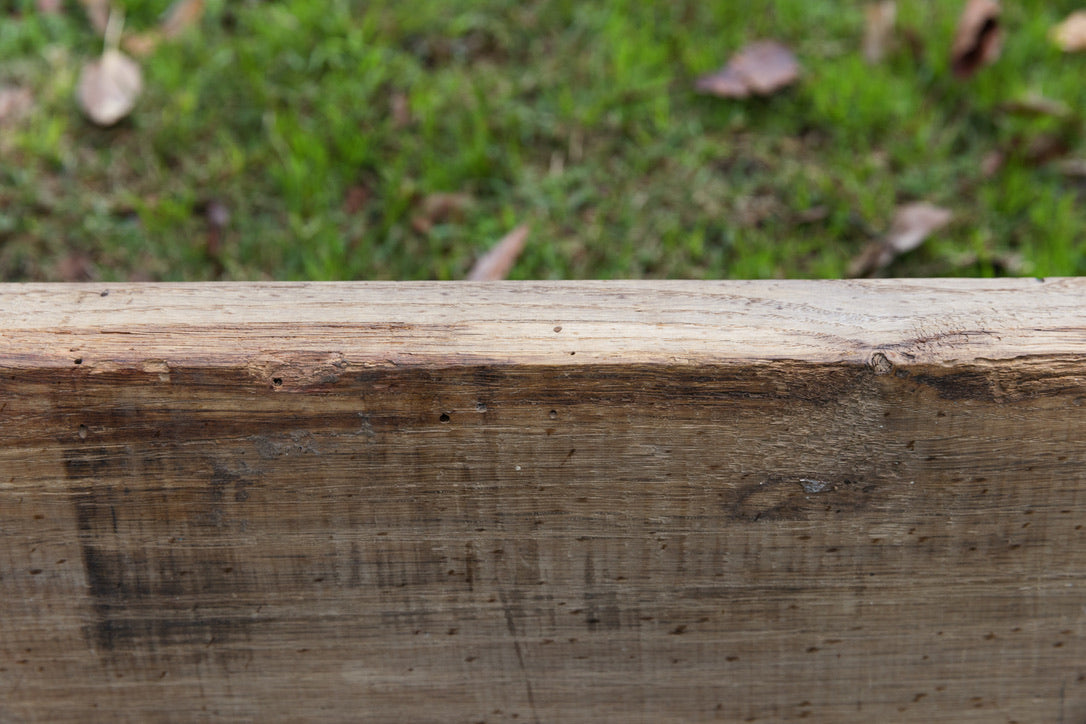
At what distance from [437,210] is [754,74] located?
76 cm

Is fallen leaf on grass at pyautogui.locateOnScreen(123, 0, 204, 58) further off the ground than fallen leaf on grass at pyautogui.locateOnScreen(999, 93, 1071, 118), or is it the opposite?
fallen leaf on grass at pyautogui.locateOnScreen(123, 0, 204, 58)

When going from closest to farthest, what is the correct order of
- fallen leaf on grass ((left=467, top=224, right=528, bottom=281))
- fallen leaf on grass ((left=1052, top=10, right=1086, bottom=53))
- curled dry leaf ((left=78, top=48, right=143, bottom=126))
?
fallen leaf on grass ((left=467, top=224, right=528, bottom=281)), curled dry leaf ((left=78, top=48, right=143, bottom=126)), fallen leaf on grass ((left=1052, top=10, right=1086, bottom=53))

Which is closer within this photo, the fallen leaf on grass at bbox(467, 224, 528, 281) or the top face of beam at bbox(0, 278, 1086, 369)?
the top face of beam at bbox(0, 278, 1086, 369)

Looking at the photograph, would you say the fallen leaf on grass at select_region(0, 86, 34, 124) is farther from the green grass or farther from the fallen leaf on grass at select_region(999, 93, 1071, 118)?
the fallen leaf on grass at select_region(999, 93, 1071, 118)

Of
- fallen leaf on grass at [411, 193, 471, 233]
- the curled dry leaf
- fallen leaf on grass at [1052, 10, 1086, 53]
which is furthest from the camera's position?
fallen leaf on grass at [1052, 10, 1086, 53]

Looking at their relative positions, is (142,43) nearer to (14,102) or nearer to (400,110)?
(14,102)

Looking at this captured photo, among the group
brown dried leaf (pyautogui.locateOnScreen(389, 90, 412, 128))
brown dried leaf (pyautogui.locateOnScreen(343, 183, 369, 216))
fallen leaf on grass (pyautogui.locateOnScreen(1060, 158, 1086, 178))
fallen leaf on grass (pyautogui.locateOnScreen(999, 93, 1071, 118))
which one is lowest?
fallen leaf on grass (pyautogui.locateOnScreen(1060, 158, 1086, 178))

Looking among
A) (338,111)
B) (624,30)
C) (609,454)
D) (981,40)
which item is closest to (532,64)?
(624,30)

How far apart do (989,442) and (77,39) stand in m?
2.17

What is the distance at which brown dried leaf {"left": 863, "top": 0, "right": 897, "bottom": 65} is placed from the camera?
2.15 metres

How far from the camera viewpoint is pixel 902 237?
1832 mm

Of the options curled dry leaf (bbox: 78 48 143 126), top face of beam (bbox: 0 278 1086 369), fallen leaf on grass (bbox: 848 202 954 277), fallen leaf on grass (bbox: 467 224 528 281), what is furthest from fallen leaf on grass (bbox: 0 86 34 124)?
fallen leaf on grass (bbox: 848 202 954 277)

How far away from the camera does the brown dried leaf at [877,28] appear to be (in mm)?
2150

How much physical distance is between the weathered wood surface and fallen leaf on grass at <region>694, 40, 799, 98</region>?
1228 millimetres
